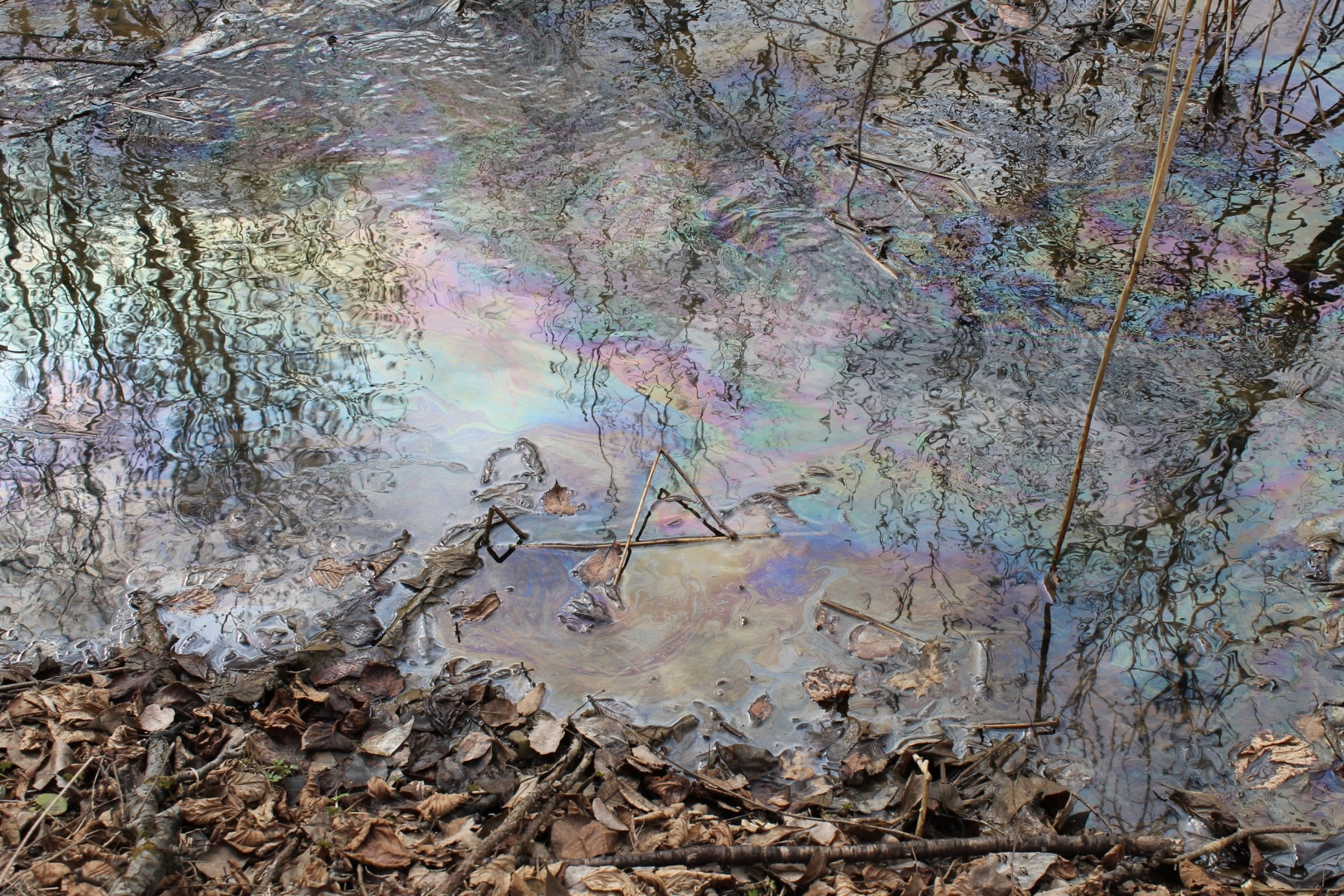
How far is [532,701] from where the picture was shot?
8.83 feet

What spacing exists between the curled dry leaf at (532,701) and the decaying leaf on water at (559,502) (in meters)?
0.68

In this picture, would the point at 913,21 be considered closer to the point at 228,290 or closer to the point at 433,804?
the point at 228,290

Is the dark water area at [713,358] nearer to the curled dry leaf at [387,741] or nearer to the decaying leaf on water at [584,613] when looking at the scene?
the decaying leaf on water at [584,613]

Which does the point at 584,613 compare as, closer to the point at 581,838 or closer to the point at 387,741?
the point at 387,741

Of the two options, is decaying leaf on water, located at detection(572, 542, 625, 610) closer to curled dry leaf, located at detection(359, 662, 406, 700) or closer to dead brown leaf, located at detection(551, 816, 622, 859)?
curled dry leaf, located at detection(359, 662, 406, 700)

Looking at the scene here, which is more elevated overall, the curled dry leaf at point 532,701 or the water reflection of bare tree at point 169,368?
the water reflection of bare tree at point 169,368

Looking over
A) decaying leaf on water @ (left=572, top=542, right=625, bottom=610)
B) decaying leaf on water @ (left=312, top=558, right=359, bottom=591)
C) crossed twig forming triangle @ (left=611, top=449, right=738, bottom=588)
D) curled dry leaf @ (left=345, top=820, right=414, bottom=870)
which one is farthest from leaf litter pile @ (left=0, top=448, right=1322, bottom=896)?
crossed twig forming triangle @ (left=611, top=449, right=738, bottom=588)

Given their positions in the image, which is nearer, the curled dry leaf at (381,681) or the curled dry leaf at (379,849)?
the curled dry leaf at (379,849)

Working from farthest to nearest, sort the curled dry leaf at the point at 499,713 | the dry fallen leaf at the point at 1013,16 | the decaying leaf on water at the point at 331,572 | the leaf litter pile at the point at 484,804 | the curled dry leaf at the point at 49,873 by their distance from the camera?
1. the dry fallen leaf at the point at 1013,16
2. the decaying leaf on water at the point at 331,572
3. the curled dry leaf at the point at 499,713
4. the leaf litter pile at the point at 484,804
5. the curled dry leaf at the point at 49,873

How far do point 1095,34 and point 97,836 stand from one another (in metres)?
6.16

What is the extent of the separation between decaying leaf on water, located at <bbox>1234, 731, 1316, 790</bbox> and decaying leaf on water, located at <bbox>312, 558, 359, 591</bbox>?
8.43 ft

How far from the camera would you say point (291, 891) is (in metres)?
2.12

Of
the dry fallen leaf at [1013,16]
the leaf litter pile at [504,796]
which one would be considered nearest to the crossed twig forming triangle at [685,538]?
the leaf litter pile at [504,796]

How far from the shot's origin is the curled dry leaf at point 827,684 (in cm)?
274
